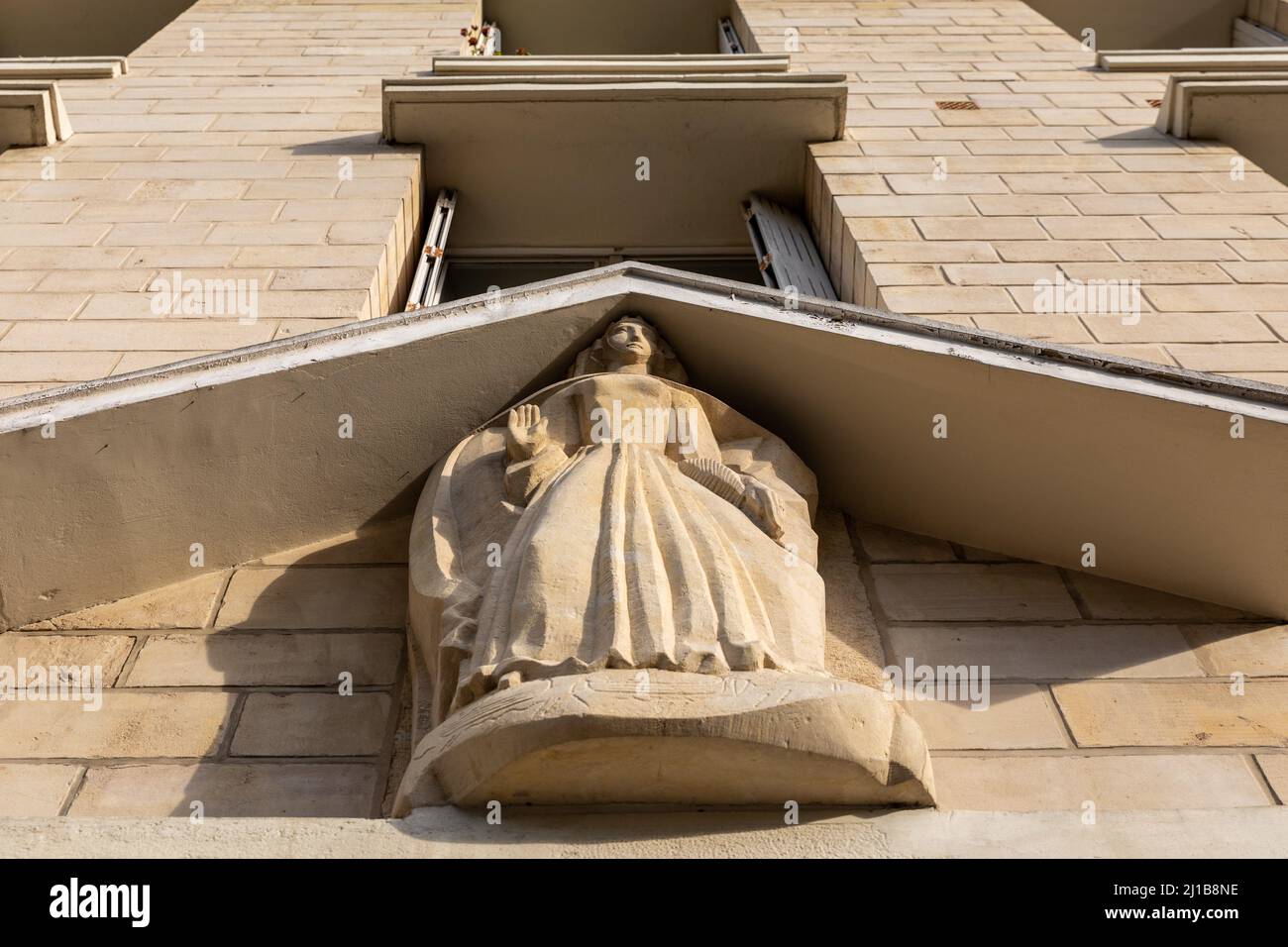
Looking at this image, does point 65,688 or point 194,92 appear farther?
point 194,92

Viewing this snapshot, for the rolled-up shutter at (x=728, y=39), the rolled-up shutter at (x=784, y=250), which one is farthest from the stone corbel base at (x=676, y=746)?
the rolled-up shutter at (x=728, y=39)

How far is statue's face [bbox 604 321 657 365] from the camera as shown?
5.60 meters

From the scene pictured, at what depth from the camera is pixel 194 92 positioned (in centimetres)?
1043

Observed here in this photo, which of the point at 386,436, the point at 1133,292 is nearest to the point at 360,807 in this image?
the point at 386,436

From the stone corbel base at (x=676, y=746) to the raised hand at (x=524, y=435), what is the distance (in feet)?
4.74

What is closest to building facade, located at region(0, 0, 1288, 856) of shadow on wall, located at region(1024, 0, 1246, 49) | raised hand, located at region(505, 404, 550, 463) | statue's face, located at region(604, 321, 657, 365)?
statue's face, located at region(604, 321, 657, 365)

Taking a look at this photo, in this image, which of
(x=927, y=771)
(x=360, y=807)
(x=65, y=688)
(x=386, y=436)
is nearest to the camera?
(x=927, y=771)

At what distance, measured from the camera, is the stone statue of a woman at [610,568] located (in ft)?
12.6

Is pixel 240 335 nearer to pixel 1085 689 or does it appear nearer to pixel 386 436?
pixel 386 436

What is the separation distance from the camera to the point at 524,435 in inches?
207

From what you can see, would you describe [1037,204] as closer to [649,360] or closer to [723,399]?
[723,399]

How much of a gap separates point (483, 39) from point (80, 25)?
5196 mm

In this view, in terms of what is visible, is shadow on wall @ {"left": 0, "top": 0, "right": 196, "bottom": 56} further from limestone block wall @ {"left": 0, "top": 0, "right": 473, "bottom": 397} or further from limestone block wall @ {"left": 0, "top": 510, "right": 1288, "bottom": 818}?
limestone block wall @ {"left": 0, "top": 510, "right": 1288, "bottom": 818}

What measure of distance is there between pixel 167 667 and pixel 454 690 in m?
1.37
